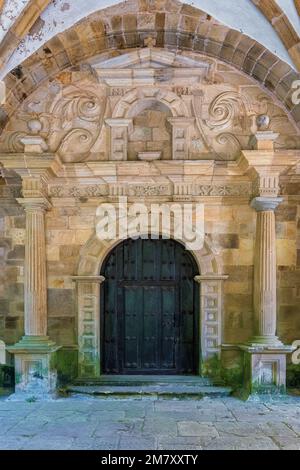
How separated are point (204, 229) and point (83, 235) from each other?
151 centimetres

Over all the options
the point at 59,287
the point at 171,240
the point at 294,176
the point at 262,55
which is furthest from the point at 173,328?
the point at 262,55

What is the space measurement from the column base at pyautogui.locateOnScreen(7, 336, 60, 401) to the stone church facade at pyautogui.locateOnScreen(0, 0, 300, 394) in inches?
4.8

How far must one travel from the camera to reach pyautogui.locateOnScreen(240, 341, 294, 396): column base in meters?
5.16

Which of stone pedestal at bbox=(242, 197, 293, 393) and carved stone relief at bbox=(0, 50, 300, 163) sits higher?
carved stone relief at bbox=(0, 50, 300, 163)

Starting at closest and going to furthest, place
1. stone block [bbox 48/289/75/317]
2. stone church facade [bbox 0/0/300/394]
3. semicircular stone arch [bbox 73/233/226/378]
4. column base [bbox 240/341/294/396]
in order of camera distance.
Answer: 1. column base [bbox 240/341/294/396]
2. stone church facade [bbox 0/0/300/394]
3. semicircular stone arch [bbox 73/233/226/378]
4. stone block [bbox 48/289/75/317]

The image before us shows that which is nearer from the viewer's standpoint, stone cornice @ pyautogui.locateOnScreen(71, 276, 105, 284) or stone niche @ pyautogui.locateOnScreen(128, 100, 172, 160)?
stone cornice @ pyautogui.locateOnScreen(71, 276, 105, 284)

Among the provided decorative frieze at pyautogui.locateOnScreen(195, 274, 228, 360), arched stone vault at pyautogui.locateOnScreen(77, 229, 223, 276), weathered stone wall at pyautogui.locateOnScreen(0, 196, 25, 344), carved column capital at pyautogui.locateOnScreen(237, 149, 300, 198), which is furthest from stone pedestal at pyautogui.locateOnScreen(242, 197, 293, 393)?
weathered stone wall at pyautogui.locateOnScreen(0, 196, 25, 344)

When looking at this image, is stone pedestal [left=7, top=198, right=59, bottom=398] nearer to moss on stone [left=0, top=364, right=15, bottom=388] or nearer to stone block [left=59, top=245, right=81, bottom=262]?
stone block [left=59, top=245, right=81, bottom=262]

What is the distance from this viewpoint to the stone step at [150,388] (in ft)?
17.3

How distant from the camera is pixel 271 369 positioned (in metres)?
5.21

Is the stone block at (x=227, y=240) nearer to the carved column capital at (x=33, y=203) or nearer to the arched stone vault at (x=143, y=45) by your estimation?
the arched stone vault at (x=143, y=45)

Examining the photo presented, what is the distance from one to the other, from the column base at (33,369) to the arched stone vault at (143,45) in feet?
9.00

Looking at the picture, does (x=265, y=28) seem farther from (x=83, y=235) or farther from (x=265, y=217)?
(x=83, y=235)

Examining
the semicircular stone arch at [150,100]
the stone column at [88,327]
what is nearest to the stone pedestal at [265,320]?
the semicircular stone arch at [150,100]
